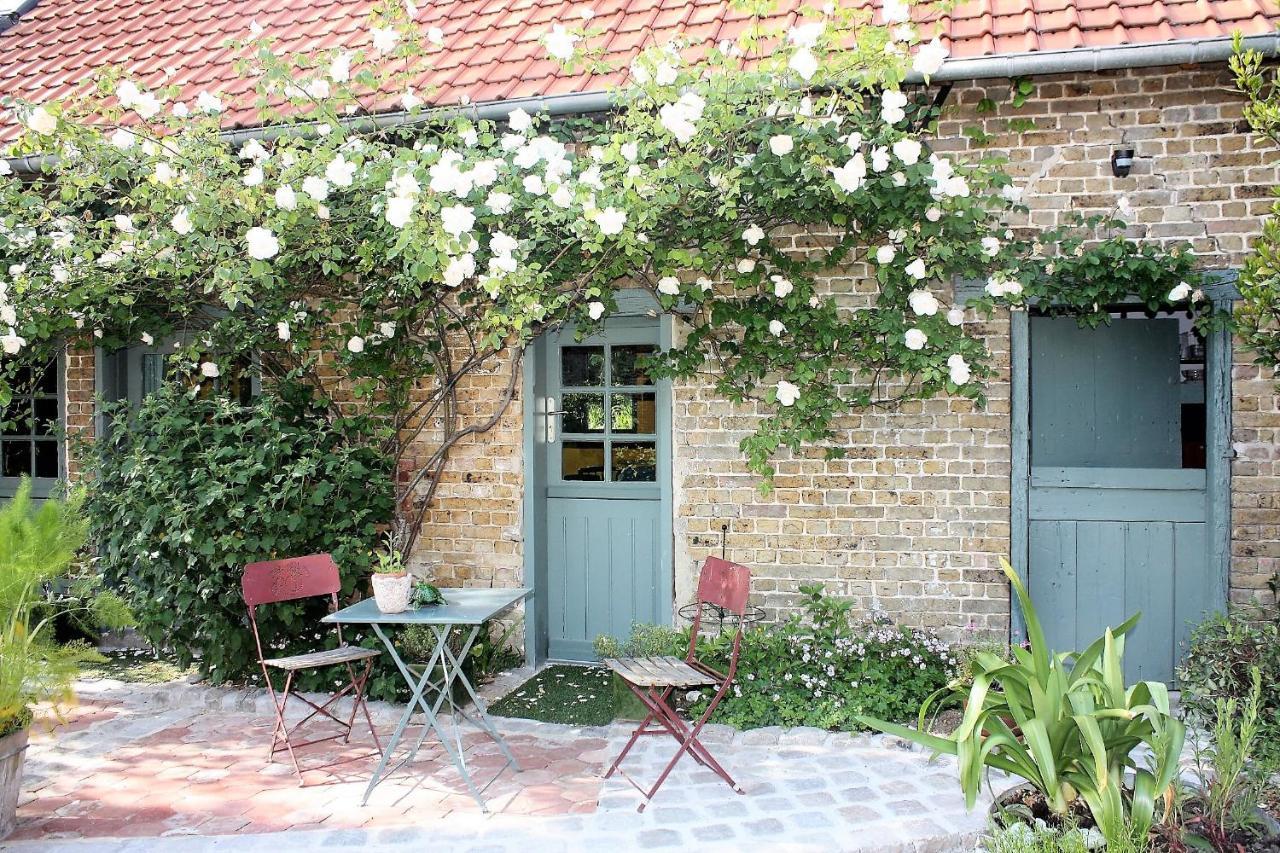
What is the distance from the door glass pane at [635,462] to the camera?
246 inches

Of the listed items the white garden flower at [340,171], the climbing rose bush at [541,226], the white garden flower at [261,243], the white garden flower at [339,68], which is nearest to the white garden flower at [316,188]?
the climbing rose bush at [541,226]

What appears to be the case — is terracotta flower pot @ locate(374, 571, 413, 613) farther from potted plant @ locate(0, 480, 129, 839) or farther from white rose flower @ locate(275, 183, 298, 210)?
white rose flower @ locate(275, 183, 298, 210)

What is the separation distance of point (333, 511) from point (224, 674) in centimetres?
114

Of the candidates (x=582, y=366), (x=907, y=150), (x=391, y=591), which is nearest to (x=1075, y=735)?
(x=907, y=150)

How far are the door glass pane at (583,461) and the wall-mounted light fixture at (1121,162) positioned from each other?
3.39 meters

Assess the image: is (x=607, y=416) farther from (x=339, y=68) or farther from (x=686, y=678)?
(x=339, y=68)

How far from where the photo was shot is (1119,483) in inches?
213

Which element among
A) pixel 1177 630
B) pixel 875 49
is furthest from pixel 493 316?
pixel 1177 630

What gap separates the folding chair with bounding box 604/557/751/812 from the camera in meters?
4.22

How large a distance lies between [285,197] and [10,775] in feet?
9.18

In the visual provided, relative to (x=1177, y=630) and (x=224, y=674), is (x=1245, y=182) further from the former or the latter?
(x=224, y=674)

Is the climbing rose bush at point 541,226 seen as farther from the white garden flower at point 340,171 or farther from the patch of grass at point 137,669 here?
the patch of grass at point 137,669

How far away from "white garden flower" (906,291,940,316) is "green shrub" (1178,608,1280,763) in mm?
2092

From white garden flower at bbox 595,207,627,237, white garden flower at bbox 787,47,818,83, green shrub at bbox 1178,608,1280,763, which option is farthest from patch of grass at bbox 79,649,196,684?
green shrub at bbox 1178,608,1280,763
